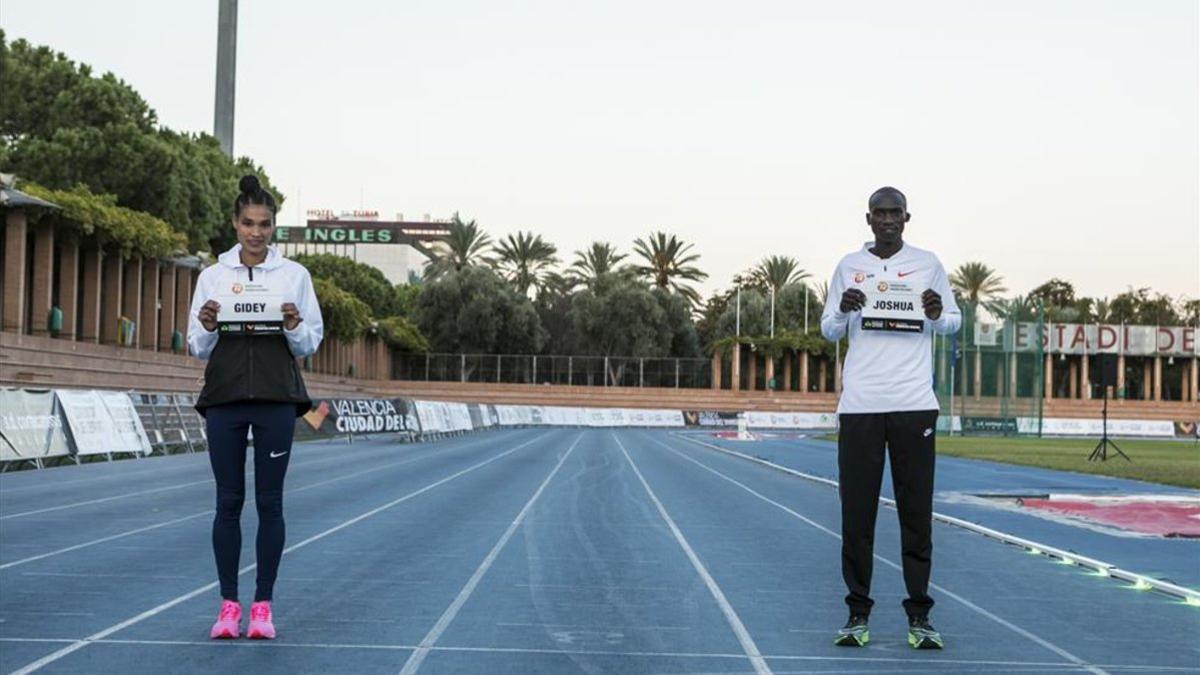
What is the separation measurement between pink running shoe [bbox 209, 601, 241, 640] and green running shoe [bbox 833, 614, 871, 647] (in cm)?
287

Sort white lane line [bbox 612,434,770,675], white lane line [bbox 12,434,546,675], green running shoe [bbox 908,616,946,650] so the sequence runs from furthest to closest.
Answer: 1. green running shoe [bbox 908,616,946,650]
2. white lane line [bbox 612,434,770,675]
3. white lane line [bbox 12,434,546,675]

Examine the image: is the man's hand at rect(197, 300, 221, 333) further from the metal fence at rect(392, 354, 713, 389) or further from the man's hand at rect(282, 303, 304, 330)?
the metal fence at rect(392, 354, 713, 389)

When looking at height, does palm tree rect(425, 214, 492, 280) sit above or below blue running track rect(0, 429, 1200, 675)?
above

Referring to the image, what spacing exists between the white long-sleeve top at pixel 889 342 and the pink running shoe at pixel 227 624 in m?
3.05

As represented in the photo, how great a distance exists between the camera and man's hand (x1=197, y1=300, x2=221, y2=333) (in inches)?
248

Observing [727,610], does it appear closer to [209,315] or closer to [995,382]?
[209,315]

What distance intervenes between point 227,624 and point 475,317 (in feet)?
307

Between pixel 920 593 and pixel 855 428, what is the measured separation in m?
0.85

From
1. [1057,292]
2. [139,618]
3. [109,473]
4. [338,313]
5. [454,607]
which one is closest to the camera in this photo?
[139,618]

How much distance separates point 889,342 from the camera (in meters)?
6.68

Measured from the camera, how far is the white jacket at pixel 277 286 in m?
6.39

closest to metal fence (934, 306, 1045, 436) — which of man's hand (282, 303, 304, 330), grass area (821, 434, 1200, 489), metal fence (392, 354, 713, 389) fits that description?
grass area (821, 434, 1200, 489)

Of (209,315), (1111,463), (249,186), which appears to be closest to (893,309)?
(249,186)

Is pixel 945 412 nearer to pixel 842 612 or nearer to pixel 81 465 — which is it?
pixel 81 465
